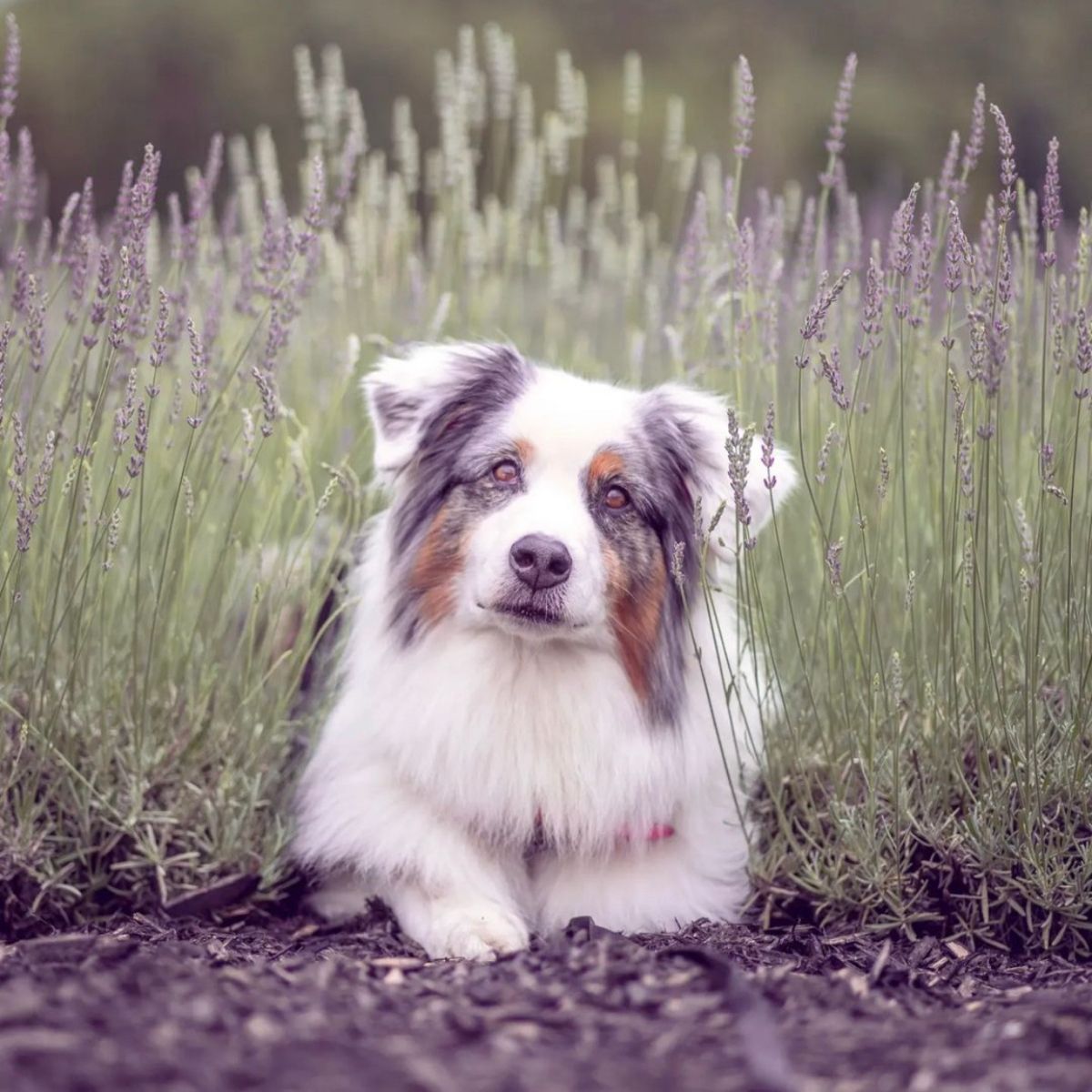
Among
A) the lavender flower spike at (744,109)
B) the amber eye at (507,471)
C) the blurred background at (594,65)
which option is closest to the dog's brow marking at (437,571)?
the amber eye at (507,471)

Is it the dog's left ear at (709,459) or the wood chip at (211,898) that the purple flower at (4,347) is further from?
the dog's left ear at (709,459)

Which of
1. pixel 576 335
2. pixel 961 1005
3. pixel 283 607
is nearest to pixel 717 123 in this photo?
Answer: pixel 576 335

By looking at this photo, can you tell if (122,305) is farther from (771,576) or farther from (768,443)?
(771,576)

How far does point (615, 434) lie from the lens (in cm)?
336

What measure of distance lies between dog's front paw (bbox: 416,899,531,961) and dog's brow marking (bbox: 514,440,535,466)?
1024 millimetres

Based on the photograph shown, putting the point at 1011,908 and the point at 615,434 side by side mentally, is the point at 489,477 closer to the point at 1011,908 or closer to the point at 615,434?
the point at 615,434

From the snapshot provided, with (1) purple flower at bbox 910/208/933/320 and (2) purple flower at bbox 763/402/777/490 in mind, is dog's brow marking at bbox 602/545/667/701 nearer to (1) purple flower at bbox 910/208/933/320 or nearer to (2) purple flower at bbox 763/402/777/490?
(2) purple flower at bbox 763/402/777/490

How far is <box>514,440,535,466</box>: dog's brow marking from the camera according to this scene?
331 cm

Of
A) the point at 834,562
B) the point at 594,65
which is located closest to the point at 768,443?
the point at 834,562

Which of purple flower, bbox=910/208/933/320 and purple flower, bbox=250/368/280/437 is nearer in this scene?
purple flower, bbox=250/368/280/437

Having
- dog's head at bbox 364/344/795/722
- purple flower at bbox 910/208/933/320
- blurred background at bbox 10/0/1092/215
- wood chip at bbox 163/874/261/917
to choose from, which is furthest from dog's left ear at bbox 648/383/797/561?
blurred background at bbox 10/0/1092/215

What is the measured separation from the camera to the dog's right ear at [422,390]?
351 cm

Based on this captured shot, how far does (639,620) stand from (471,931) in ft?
2.64

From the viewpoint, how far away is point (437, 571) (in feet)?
11.1
